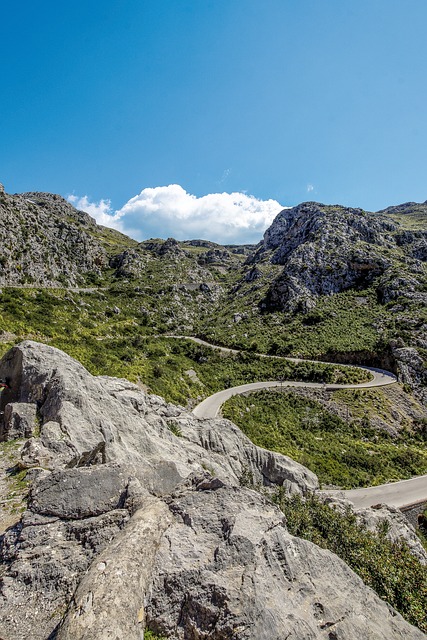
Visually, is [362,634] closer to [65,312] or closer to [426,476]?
[426,476]

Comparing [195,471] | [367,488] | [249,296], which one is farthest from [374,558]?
[249,296]

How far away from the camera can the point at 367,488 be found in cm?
2908

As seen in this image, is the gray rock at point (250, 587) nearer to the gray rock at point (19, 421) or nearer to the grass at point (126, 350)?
the gray rock at point (19, 421)

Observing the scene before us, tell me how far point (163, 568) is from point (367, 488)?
3043cm

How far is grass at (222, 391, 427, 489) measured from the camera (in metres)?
31.6

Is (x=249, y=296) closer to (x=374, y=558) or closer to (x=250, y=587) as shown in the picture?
(x=374, y=558)

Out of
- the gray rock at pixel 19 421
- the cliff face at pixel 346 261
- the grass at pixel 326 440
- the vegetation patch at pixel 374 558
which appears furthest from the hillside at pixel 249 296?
the vegetation patch at pixel 374 558

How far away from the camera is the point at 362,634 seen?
5.64 m

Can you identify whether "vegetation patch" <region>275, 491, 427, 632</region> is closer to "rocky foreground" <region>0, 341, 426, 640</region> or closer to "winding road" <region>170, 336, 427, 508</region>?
"rocky foreground" <region>0, 341, 426, 640</region>

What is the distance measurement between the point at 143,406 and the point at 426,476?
3239 centimetres

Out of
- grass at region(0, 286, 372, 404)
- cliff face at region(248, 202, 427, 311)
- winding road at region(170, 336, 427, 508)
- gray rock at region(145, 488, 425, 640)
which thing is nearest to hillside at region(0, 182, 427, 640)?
gray rock at region(145, 488, 425, 640)

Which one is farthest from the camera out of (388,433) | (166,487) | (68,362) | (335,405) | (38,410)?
(335,405)

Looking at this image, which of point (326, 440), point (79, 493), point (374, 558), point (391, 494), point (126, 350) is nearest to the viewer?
point (79, 493)

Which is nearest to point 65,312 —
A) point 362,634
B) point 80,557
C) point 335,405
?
point 335,405
